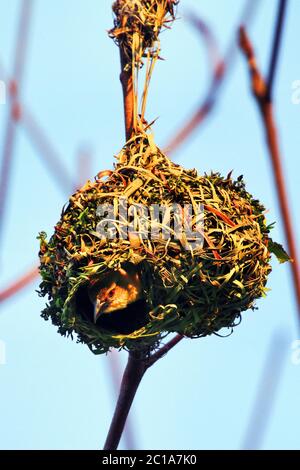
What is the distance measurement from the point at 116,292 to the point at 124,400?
426 mm

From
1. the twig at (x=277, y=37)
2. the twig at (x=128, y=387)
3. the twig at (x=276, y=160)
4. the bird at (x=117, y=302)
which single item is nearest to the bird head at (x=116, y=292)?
the bird at (x=117, y=302)

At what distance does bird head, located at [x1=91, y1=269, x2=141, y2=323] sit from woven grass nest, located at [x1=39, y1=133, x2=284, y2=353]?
4 cm

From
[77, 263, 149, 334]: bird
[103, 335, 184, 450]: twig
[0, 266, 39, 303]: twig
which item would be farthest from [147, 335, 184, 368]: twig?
[0, 266, 39, 303]: twig

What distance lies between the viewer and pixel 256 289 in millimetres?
2680

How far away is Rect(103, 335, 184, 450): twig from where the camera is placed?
222 centimetres

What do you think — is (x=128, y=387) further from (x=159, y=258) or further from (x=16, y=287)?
(x=16, y=287)

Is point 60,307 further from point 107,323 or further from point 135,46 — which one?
point 135,46

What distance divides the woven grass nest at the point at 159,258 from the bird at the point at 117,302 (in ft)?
0.09

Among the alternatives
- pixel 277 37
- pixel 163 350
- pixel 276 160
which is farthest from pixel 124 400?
pixel 277 37

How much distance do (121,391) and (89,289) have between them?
45 centimetres

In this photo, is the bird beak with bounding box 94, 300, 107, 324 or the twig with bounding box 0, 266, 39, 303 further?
the bird beak with bounding box 94, 300, 107, 324

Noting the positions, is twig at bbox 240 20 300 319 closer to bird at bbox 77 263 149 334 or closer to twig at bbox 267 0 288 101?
twig at bbox 267 0 288 101

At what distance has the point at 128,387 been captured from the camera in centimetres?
232
